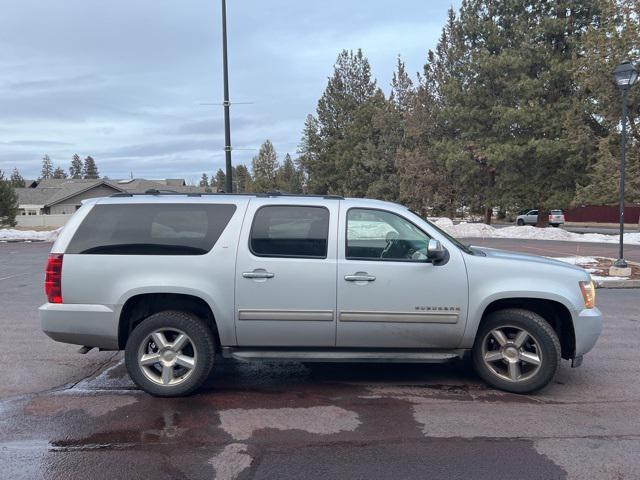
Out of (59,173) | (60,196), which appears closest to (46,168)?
(59,173)

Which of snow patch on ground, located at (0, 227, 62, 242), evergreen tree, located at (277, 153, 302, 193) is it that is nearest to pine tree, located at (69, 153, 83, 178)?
evergreen tree, located at (277, 153, 302, 193)

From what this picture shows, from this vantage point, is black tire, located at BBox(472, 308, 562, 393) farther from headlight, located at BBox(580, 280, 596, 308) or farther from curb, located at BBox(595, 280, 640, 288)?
curb, located at BBox(595, 280, 640, 288)

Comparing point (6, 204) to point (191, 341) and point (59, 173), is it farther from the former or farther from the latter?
point (59, 173)

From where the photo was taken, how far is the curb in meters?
12.0

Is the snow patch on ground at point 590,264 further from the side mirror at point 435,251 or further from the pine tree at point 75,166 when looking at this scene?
the pine tree at point 75,166

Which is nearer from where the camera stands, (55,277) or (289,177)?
(55,277)

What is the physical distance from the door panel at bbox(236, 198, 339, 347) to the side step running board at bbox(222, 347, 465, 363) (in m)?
0.08

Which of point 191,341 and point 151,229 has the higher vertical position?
point 151,229

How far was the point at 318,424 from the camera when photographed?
4336 mm

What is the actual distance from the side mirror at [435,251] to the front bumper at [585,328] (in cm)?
136

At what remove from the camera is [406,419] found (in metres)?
4.40

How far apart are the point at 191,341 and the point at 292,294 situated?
3.31 ft

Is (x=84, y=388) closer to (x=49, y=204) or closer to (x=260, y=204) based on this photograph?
(x=260, y=204)

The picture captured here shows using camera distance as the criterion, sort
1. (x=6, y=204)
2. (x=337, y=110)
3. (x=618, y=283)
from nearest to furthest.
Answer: (x=618, y=283)
(x=6, y=204)
(x=337, y=110)
